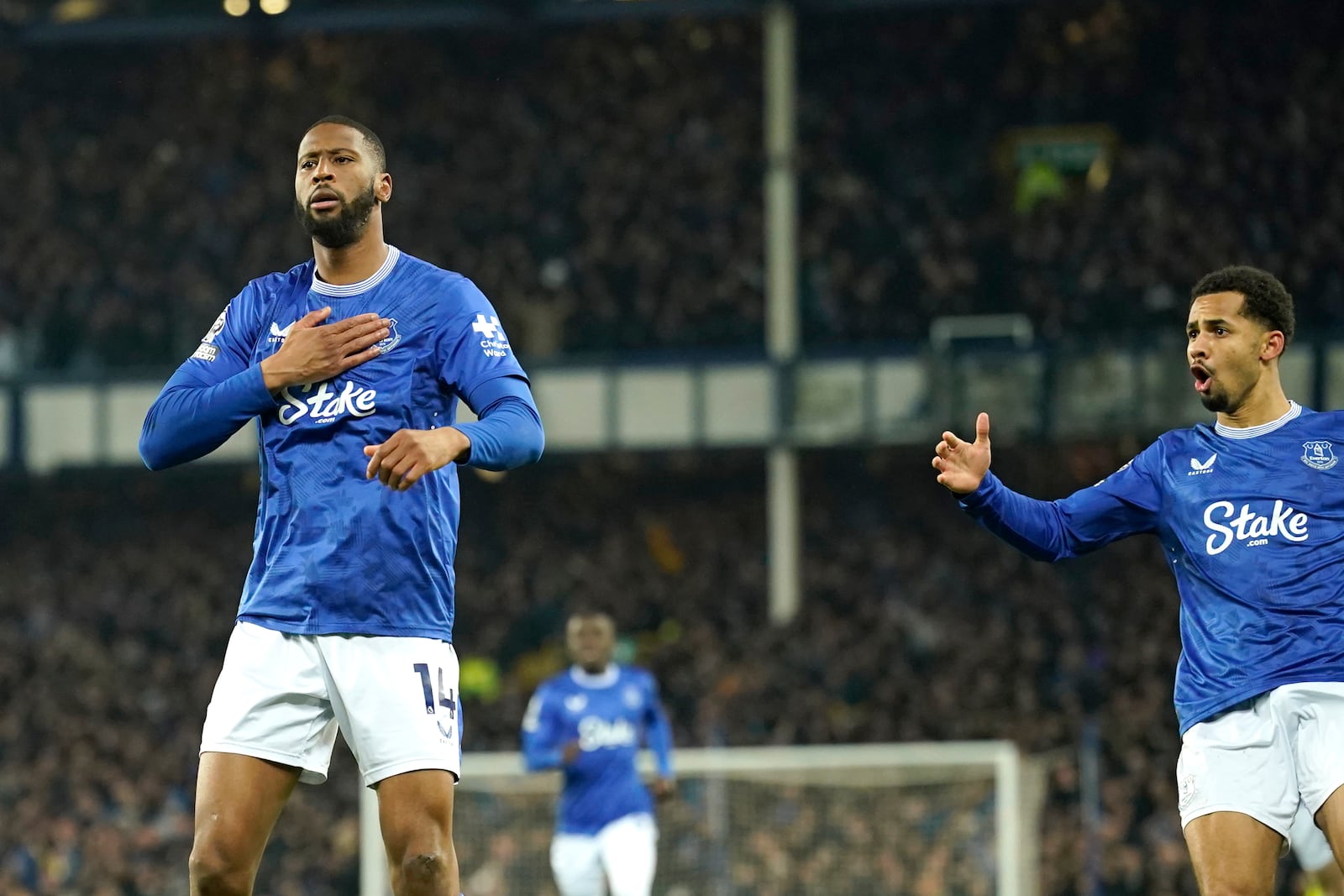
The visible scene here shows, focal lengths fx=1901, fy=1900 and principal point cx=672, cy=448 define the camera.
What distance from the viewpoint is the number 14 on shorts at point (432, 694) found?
4.95m

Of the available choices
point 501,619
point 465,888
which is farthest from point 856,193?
point 465,888

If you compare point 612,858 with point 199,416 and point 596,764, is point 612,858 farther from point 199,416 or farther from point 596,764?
point 199,416

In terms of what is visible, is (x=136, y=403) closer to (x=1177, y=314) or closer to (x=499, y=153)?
(x=499, y=153)

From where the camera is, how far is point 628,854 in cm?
1194

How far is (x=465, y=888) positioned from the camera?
15.8 meters

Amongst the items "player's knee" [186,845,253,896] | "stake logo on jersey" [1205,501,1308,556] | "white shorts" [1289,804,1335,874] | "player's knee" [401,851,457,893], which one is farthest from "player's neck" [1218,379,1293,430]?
"white shorts" [1289,804,1335,874]

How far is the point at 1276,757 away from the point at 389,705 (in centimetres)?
256

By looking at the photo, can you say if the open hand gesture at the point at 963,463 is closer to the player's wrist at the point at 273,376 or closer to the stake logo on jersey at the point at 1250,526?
the stake logo on jersey at the point at 1250,526

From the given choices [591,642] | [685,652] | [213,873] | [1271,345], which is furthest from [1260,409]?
[685,652]

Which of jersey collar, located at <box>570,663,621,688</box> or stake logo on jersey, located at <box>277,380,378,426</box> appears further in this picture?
jersey collar, located at <box>570,663,621,688</box>

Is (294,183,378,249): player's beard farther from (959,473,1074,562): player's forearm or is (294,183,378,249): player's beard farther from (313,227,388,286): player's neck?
(959,473,1074,562): player's forearm

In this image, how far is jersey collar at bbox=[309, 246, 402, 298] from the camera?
17.2 feet

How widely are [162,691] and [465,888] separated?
9.09m

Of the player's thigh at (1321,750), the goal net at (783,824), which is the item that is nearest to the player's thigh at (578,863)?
the goal net at (783,824)
